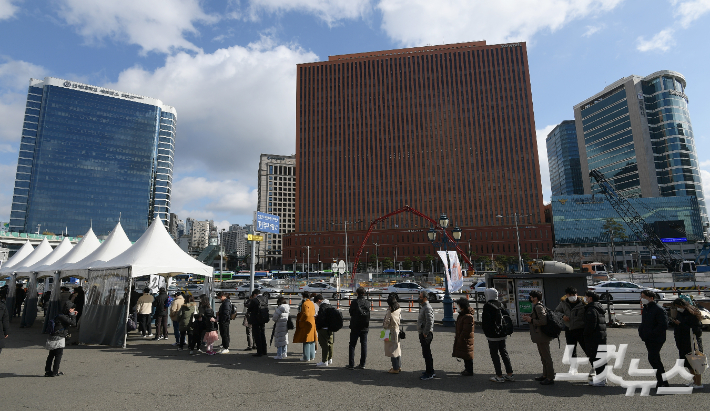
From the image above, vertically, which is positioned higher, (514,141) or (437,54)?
(437,54)

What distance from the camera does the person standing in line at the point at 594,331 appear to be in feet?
22.5

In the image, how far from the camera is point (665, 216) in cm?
10325

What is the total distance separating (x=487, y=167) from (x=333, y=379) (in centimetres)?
10660

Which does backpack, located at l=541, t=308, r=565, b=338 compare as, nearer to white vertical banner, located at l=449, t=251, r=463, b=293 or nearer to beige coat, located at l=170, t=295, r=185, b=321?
white vertical banner, located at l=449, t=251, r=463, b=293

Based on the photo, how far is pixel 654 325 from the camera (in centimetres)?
662

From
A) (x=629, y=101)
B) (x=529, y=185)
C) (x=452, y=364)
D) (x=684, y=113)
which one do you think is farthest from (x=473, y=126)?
(x=452, y=364)

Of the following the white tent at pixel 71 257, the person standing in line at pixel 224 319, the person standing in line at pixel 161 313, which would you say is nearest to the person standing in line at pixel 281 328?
the person standing in line at pixel 224 319

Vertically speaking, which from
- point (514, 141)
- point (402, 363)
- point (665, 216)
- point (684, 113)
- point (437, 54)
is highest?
point (437, 54)

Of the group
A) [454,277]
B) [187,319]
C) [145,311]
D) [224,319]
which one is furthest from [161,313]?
[454,277]

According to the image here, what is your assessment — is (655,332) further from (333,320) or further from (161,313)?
(161,313)

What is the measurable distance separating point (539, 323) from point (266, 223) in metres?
13.3

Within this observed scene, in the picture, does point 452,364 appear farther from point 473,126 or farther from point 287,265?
point 287,265

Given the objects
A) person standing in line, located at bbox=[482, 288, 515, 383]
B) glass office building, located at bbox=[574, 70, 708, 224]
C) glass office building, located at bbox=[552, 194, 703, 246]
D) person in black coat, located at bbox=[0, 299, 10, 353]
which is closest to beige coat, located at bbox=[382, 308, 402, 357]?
person standing in line, located at bbox=[482, 288, 515, 383]

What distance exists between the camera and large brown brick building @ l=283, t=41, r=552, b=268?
105 m
